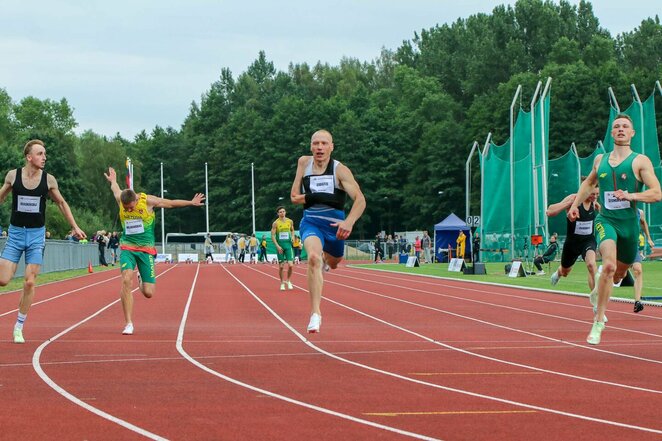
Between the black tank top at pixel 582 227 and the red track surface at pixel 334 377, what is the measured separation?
120cm

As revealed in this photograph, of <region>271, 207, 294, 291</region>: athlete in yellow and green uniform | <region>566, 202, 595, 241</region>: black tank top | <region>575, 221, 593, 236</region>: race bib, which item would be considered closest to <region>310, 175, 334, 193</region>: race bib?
<region>566, 202, 595, 241</region>: black tank top

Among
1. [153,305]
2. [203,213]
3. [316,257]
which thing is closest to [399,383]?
[316,257]

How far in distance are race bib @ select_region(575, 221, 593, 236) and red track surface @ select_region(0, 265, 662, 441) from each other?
124 centimetres

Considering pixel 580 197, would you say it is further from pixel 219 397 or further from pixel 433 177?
pixel 433 177

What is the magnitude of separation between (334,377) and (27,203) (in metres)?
4.47

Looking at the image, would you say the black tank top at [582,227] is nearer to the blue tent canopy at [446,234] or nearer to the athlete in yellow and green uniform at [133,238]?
the athlete in yellow and green uniform at [133,238]

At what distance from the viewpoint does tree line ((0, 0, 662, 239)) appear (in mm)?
88812

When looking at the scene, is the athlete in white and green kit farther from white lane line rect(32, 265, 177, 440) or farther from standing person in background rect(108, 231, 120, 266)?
standing person in background rect(108, 231, 120, 266)

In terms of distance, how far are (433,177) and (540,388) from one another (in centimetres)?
8790

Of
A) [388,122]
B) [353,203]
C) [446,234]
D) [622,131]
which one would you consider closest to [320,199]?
[353,203]

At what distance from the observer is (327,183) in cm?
1070

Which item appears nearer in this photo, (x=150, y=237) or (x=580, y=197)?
(x=580, y=197)

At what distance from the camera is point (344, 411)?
7.05 metres

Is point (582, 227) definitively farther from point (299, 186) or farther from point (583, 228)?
point (299, 186)
